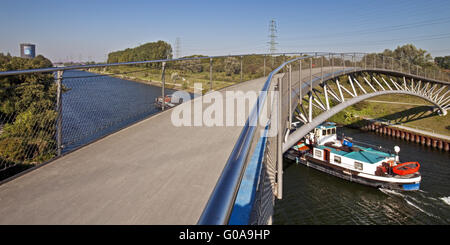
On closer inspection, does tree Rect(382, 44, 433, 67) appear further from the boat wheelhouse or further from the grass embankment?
the boat wheelhouse

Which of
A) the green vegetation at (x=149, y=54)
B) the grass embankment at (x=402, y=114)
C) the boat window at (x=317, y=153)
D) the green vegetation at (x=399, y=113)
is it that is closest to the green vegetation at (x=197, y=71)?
the green vegetation at (x=149, y=54)

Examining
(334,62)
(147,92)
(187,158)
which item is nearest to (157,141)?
(187,158)

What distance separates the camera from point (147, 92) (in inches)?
336

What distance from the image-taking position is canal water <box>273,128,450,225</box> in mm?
14133

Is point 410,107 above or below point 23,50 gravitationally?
below

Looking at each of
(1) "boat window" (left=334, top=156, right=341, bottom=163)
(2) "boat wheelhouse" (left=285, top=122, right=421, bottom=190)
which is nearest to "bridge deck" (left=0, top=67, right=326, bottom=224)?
(2) "boat wheelhouse" (left=285, top=122, right=421, bottom=190)

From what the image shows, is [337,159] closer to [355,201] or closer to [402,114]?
[355,201]

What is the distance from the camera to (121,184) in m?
3.10

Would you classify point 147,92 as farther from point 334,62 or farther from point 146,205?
point 334,62

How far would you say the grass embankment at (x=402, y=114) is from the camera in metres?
32.9

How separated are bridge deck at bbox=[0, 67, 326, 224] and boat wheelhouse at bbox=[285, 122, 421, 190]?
645 inches

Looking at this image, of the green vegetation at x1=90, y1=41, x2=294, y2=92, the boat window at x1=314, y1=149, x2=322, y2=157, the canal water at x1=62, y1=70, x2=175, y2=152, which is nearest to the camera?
the canal water at x1=62, y1=70, x2=175, y2=152

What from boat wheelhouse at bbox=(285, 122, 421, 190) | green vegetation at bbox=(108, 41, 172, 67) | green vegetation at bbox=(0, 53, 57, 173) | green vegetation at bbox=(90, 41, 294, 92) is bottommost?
boat wheelhouse at bbox=(285, 122, 421, 190)
